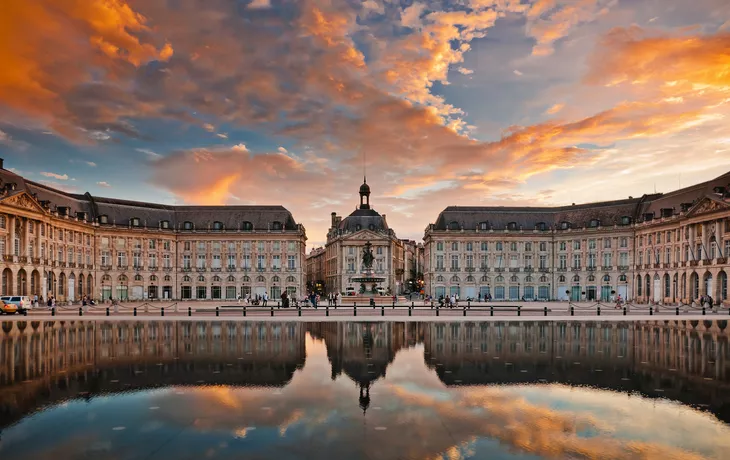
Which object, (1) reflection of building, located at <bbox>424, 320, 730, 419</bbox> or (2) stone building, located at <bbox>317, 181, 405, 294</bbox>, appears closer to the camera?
(1) reflection of building, located at <bbox>424, 320, 730, 419</bbox>

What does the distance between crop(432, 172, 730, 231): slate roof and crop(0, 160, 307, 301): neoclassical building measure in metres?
33.2

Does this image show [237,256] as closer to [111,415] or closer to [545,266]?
[545,266]

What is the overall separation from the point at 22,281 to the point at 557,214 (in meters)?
93.8

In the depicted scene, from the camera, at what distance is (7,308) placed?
5359 cm

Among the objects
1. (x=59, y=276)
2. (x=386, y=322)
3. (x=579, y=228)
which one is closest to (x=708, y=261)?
(x=579, y=228)

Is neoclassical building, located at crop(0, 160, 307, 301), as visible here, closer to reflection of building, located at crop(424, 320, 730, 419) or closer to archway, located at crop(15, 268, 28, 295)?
archway, located at crop(15, 268, 28, 295)

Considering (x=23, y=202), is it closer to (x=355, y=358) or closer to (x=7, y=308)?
(x=7, y=308)

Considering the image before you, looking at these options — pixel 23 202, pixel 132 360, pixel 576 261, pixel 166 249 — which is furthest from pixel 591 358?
pixel 166 249

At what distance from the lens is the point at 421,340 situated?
29.2 meters

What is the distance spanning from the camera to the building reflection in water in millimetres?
16688

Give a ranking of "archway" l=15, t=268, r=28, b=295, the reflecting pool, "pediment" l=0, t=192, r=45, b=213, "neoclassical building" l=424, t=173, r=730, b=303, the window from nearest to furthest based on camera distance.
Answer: the reflecting pool
"pediment" l=0, t=192, r=45, b=213
"archway" l=15, t=268, r=28, b=295
"neoclassical building" l=424, t=173, r=730, b=303
the window

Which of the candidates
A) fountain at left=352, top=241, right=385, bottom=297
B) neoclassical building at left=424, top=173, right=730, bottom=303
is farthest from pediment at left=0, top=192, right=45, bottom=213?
neoclassical building at left=424, top=173, right=730, bottom=303

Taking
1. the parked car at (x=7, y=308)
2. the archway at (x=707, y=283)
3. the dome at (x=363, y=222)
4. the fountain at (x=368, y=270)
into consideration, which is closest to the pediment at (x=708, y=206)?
the archway at (x=707, y=283)

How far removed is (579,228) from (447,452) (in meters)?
105
